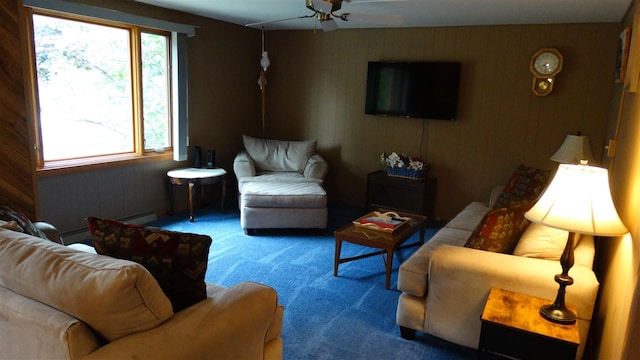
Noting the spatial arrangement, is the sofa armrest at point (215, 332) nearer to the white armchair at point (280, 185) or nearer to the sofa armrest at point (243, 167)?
the white armchair at point (280, 185)

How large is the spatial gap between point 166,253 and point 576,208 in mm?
1648

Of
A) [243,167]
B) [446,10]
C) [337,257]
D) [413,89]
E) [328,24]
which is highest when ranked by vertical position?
[446,10]

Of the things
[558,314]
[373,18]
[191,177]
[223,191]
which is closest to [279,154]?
[223,191]

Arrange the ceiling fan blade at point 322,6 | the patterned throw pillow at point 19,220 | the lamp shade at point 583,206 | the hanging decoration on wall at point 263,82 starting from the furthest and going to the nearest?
1. the hanging decoration on wall at point 263,82
2. the ceiling fan blade at point 322,6
3. the patterned throw pillow at point 19,220
4. the lamp shade at point 583,206

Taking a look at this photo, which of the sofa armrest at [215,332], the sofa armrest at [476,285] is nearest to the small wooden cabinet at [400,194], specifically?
the sofa armrest at [476,285]

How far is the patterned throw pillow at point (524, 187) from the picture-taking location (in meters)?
3.85

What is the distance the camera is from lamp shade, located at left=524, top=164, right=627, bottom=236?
187 cm

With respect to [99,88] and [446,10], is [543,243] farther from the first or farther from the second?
[99,88]

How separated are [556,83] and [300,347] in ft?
11.8

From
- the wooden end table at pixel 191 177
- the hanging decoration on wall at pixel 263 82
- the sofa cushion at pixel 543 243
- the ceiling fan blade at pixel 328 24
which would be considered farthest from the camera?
the hanging decoration on wall at pixel 263 82

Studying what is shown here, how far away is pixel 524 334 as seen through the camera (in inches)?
77.4

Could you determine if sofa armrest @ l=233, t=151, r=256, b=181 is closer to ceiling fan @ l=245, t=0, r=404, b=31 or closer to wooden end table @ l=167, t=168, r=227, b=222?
wooden end table @ l=167, t=168, r=227, b=222

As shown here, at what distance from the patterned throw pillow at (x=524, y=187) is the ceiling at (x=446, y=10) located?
4.46ft

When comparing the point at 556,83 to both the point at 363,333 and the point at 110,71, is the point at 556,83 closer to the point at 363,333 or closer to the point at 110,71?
the point at 363,333
